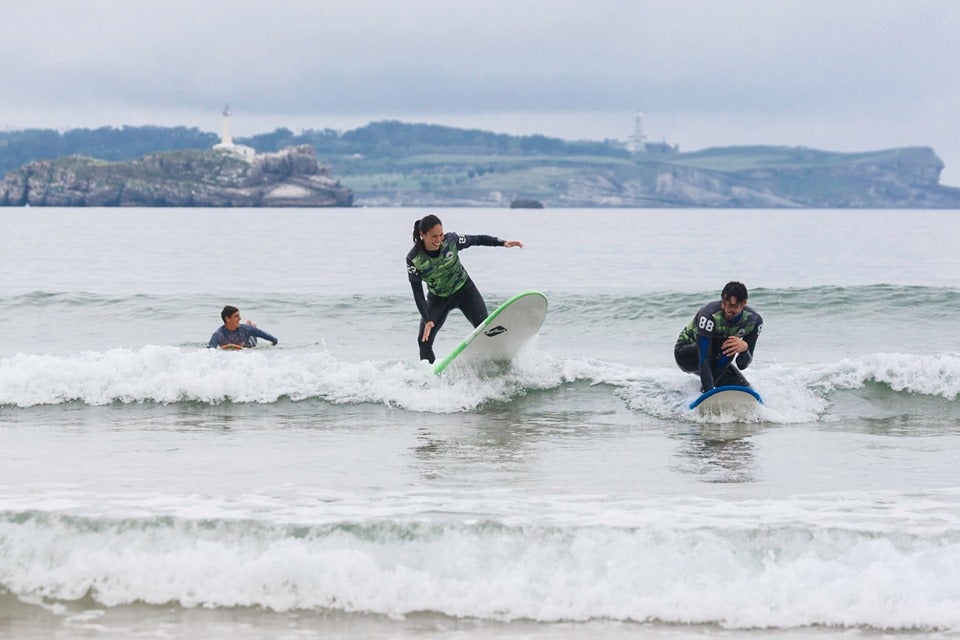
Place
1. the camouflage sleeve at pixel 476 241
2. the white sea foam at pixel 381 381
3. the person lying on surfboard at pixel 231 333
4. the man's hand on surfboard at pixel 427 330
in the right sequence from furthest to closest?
the person lying on surfboard at pixel 231 333
the white sea foam at pixel 381 381
the camouflage sleeve at pixel 476 241
the man's hand on surfboard at pixel 427 330

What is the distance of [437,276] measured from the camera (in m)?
12.5

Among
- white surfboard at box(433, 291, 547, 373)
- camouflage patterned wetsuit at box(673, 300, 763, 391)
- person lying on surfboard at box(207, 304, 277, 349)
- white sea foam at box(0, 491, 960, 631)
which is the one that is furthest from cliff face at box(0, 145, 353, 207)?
white sea foam at box(0, 491, 960, 631)

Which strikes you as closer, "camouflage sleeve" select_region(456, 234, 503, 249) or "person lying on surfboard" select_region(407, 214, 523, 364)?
"person lying on surfboard" select_region(407, 214, 523, 364)

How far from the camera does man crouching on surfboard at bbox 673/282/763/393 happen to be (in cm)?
1100

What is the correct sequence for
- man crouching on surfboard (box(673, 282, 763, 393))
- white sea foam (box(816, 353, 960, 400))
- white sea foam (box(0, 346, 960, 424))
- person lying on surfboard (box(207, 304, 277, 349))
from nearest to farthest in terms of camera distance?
man crouching on surfboard (box(673, 282, 763, 393)) < white sea foam (box(0, 346, 960, 424)) < white sea foam (box(816, 353, 960, 400)) < person lying on surfboard (box(207, 304, 277, 349))

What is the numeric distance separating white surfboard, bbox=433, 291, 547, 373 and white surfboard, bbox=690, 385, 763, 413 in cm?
200

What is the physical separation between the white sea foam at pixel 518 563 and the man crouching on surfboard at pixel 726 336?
376 centimetres

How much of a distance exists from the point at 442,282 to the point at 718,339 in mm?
3064

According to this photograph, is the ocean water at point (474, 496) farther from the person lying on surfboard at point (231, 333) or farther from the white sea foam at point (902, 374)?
the person lying on surfboard at point (231, 333)

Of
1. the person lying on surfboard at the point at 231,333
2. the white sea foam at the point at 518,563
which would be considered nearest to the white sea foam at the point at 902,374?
the white sea foam at the point at 518,563

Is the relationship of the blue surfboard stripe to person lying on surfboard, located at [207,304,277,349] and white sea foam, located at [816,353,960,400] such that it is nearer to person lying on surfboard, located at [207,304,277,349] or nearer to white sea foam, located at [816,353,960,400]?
white sea foam, located at [816,353,960,400]

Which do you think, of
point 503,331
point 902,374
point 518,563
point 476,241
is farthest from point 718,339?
point 518,563

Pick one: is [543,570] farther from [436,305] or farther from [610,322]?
[610,322]

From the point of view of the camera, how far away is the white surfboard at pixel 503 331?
1255 centimetres
